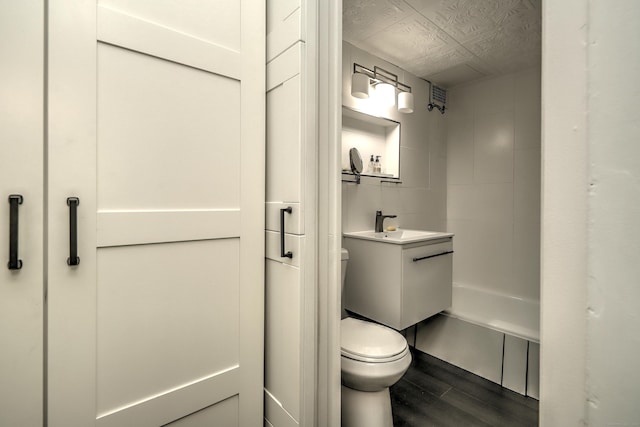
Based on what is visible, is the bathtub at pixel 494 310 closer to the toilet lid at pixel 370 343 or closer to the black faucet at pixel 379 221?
the black faucet at pixel 379 221

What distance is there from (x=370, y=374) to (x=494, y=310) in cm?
179

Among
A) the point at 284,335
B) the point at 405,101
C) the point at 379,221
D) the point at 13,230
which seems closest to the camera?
the point at 13,230

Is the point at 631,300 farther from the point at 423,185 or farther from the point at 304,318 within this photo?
the point at 423,185

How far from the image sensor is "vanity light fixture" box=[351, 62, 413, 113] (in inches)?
81.0

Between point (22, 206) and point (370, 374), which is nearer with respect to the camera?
point (22, 206)

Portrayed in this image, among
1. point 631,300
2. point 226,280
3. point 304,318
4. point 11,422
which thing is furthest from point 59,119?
point 631,300

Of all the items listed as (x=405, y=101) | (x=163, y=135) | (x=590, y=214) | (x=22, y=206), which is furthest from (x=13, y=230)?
(x=405, y=101)

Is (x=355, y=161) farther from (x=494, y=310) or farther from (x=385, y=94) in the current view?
(x=494, y=310)

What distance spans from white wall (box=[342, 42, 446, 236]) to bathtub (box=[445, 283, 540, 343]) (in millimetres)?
661

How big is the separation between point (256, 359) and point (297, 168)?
0.78 metres

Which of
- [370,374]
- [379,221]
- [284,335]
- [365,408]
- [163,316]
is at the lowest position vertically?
[365,408]

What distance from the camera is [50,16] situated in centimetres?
79

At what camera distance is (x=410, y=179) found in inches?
100.0

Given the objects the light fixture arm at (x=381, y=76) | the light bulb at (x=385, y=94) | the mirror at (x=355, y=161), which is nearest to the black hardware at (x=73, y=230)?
the mirror at (x=355, y=161)
